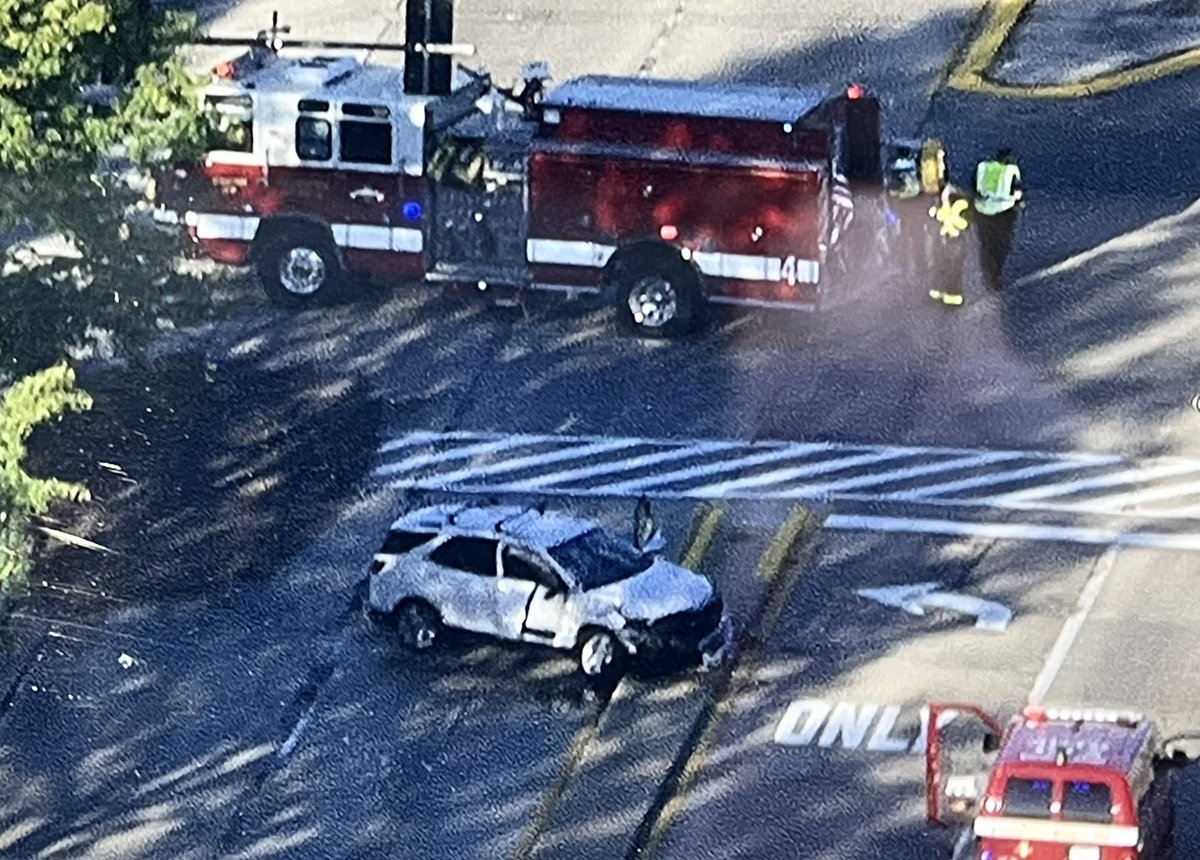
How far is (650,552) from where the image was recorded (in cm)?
2591

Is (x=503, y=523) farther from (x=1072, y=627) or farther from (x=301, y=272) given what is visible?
(x=301, y=272)

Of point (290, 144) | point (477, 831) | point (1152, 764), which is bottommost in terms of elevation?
point (477, 831)

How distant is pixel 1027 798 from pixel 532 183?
12233 millimetres

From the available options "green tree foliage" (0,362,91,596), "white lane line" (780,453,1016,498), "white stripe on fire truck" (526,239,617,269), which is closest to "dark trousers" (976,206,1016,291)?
"white lane line" (780,453,1016,498)

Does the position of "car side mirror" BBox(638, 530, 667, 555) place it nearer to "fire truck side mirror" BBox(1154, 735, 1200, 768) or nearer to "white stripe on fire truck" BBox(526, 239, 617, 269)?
"white stripe on fire truck" BBox(526, 239, 617, 269)

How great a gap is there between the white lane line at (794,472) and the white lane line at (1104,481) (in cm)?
146

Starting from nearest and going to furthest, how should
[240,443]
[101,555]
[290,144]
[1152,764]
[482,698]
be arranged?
[1152,764]
[482,698]
[101,555]
[240,443]
[290,144]

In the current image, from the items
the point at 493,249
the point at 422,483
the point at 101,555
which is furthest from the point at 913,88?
the point at 101,555

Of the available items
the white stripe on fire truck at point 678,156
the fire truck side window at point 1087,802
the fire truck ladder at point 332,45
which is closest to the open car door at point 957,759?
the fire truck side window at point 1087,802

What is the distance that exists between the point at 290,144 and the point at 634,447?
5.46 metres

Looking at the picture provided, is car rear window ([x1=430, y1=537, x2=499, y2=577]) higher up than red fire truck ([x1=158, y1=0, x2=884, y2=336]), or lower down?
lower down

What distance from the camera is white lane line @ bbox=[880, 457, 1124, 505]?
27906mm

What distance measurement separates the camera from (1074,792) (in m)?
20.1

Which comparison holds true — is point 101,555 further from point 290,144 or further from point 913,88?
point 913,88
